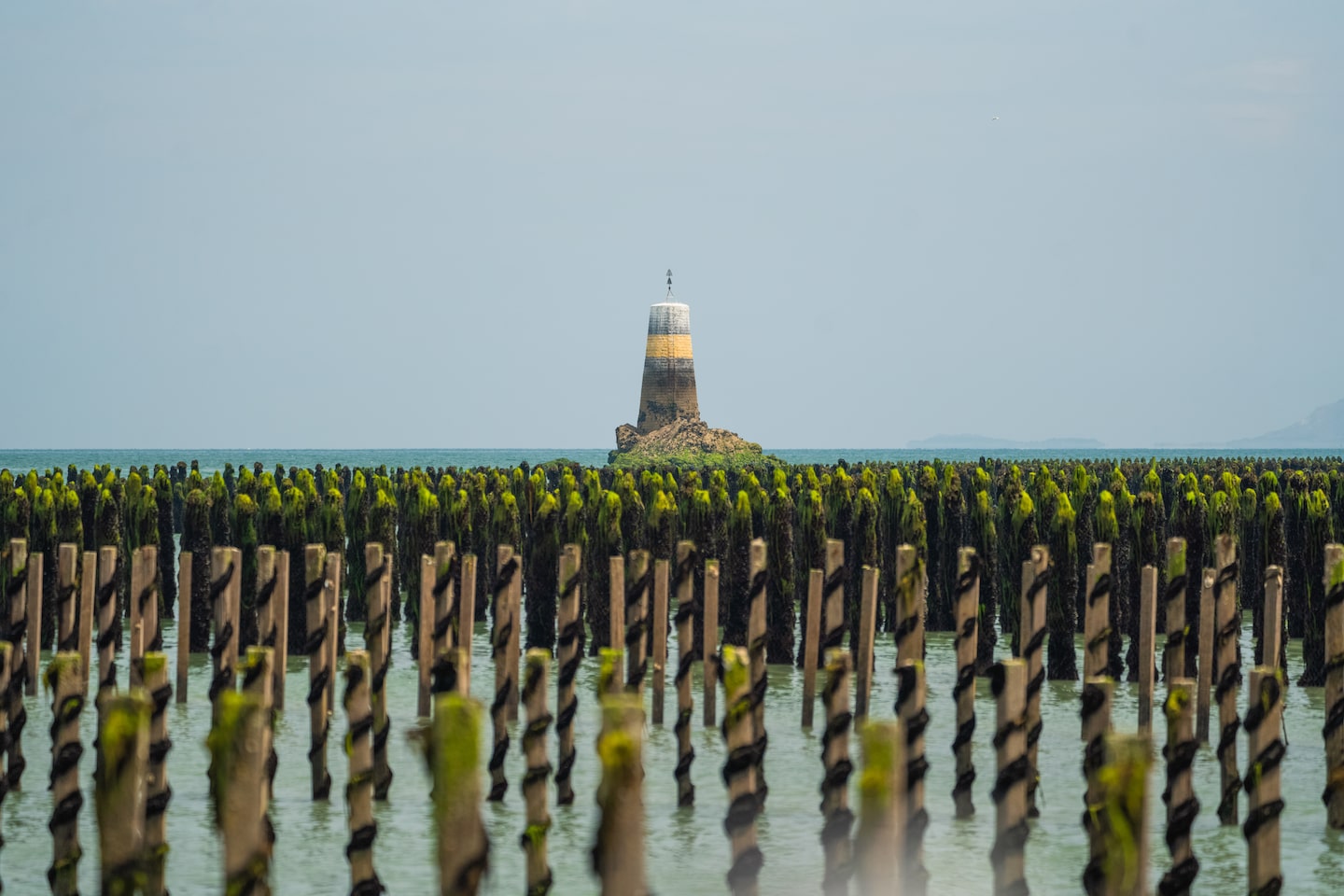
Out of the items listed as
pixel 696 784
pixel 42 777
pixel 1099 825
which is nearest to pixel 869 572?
pixel 696 784

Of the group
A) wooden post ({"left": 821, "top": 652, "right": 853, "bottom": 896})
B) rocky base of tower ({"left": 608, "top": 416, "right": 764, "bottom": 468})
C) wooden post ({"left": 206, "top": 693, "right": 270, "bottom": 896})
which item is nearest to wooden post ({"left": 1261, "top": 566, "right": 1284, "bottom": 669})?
wooden post ({"left": 821, "top": 652, "right": 853, "bottom": 896})

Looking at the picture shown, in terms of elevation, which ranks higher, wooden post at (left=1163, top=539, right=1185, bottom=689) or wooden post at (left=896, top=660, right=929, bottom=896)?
wooden post at (left=1163, top=539, right=1185, bottom=689)

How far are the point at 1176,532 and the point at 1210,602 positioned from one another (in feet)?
28.5

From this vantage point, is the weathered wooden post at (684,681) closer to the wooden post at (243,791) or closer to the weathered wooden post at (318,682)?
the weathered wooden post at (318,682)

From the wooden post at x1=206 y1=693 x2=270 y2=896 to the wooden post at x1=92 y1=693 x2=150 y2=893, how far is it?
0.44m

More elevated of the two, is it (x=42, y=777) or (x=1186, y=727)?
(x=1186, y=727)

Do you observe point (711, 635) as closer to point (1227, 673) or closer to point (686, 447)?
point (1227, 673)

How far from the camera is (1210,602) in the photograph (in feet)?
43.3

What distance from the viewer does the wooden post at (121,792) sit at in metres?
7.31

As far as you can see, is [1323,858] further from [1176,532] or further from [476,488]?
[476,488]

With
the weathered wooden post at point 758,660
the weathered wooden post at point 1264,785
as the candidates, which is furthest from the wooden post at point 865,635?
the weathered wooden post at point 1264,785

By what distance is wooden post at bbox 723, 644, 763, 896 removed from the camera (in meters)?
9.19

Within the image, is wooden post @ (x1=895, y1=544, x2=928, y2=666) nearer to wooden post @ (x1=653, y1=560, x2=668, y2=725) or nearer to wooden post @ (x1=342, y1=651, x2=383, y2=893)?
wooden post @ (x1=653, y1=560, x2=668, y2=725)

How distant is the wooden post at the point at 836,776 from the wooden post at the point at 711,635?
373 cm
